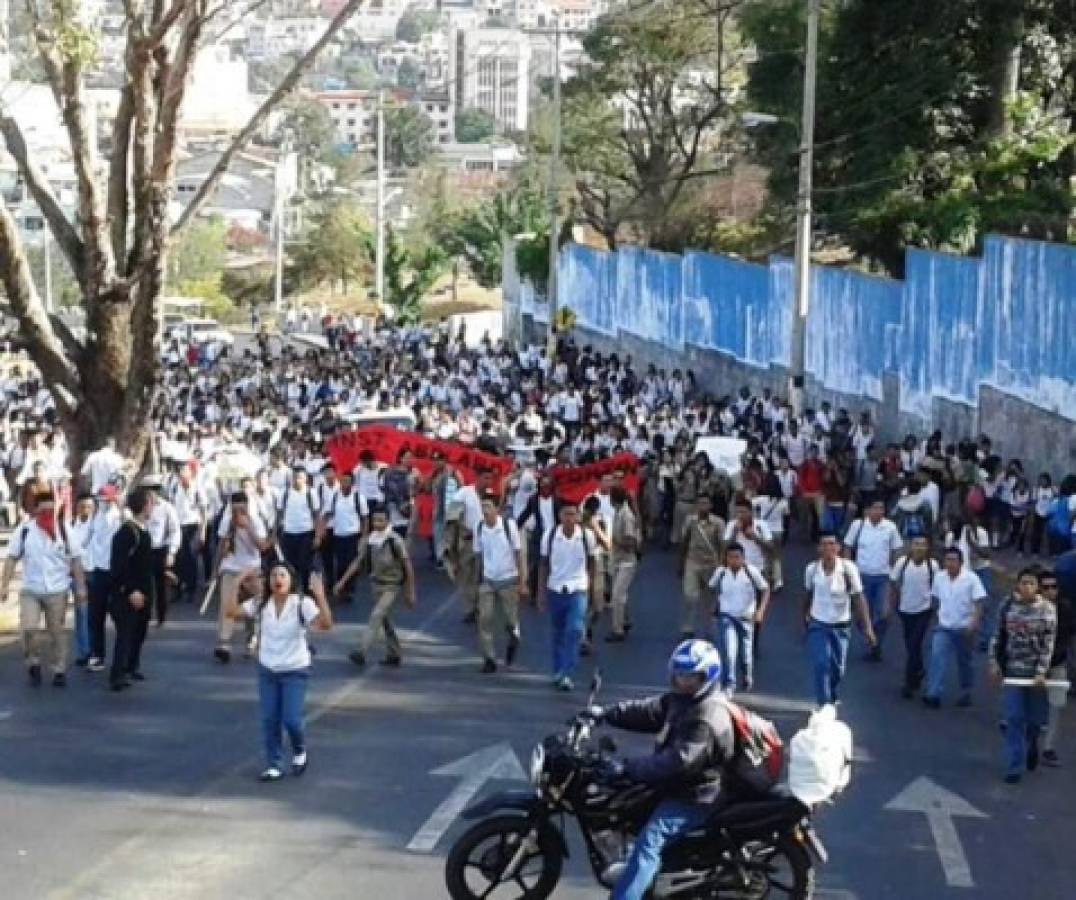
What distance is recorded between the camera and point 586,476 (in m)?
23.7

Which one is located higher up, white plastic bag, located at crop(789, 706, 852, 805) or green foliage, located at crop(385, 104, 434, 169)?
green foliage, located at crop(385, 104, 434, 169)

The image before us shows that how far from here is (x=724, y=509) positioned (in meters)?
23.3

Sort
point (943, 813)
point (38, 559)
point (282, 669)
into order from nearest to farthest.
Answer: point (943, 813), point (282, 669), point (38, 559)

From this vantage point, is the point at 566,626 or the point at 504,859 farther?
the point at 566,626

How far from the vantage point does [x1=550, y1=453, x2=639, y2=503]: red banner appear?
919 inches

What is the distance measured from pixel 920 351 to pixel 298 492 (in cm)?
1611

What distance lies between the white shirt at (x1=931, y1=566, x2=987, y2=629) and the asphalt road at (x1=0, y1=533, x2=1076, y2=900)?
74cm

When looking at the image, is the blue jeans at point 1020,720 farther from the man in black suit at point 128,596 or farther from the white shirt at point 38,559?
the white shirt at point 38,559

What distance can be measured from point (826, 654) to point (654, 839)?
5.97 meters

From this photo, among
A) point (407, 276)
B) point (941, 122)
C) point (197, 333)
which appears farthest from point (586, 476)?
point (407, 276)

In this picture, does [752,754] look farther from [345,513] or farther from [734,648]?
[345,513]

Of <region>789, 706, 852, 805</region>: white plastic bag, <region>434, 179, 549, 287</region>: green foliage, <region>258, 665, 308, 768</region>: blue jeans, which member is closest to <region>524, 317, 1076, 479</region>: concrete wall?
<region>258, 665, 308, 768</region>: blue jeans

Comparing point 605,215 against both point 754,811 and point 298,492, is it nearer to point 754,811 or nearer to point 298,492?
point 298,492

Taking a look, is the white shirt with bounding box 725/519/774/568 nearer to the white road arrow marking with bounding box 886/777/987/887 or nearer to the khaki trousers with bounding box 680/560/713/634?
the khaki trousers with bounding box 680/560/713/634
